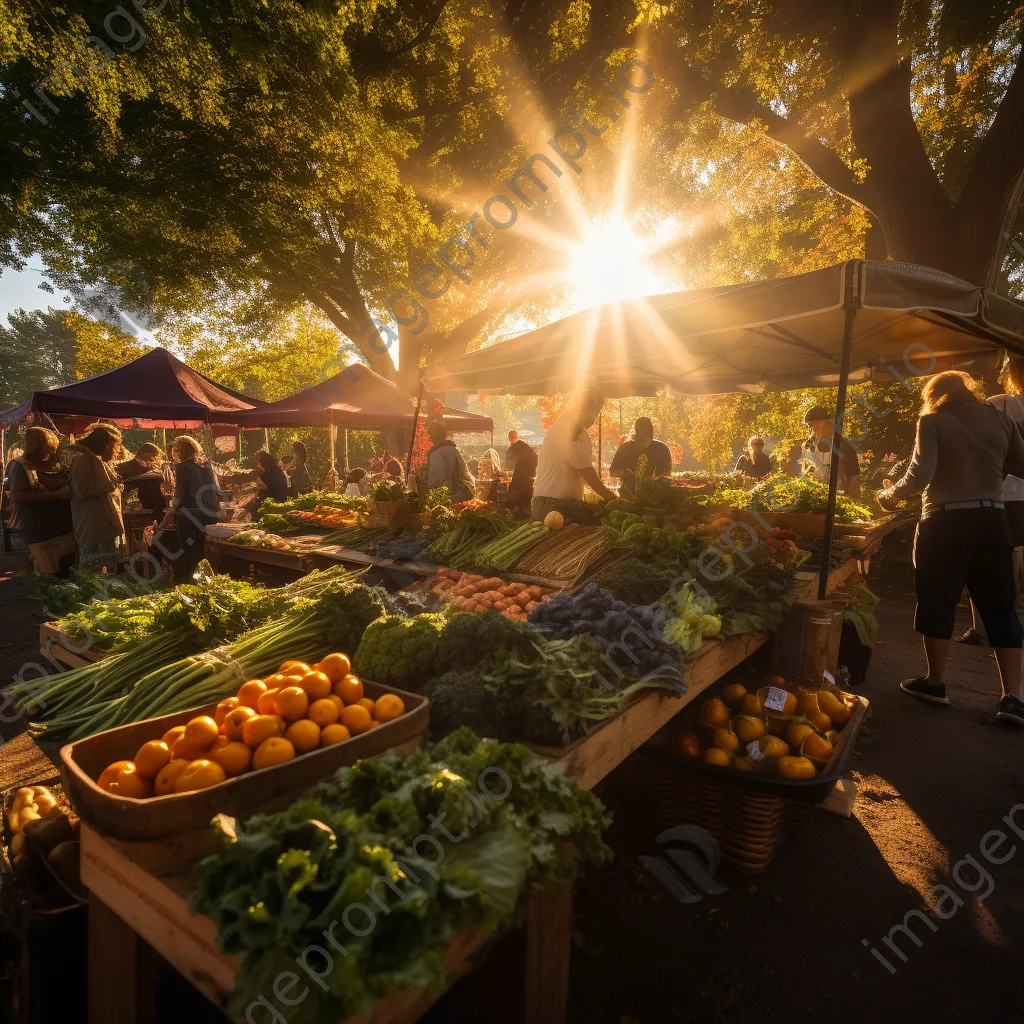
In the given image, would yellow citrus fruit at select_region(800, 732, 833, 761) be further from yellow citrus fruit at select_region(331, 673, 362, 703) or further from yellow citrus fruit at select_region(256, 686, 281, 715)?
yellow citrus fruit at select_region(256, 686, 281, 715)

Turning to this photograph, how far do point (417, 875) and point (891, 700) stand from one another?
5.12m

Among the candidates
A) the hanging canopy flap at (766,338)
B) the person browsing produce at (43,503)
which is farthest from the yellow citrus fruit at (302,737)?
the person browsing produce at (43,503)

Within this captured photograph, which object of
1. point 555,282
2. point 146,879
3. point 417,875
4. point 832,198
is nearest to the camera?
point 417,875

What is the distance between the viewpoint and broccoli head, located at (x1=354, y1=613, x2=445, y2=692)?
2.32m

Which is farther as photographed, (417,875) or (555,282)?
(555,282)

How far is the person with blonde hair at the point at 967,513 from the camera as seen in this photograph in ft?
13.8

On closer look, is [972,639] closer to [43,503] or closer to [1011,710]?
[1011,710]

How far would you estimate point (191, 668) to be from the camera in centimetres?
240

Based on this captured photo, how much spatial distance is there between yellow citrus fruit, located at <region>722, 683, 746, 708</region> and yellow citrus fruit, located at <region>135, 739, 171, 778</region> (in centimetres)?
291

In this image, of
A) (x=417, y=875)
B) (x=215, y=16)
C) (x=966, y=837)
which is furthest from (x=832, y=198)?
(x=417, y=875)

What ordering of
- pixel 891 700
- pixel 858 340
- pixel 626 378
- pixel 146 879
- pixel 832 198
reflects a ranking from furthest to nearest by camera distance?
pixel 832 198, pixel 626 378, pixel 858 340, pixel 891 700, pixel 146 879

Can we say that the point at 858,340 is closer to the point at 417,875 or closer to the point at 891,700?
the point at 891,700

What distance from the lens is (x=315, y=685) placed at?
195cm

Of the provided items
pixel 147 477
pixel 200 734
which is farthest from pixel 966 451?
pixel 147 477
